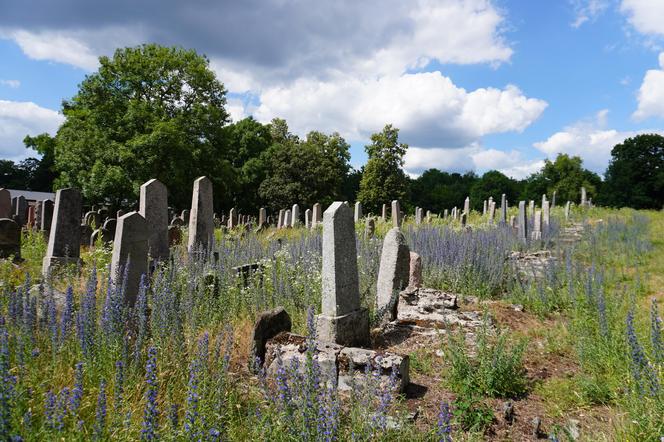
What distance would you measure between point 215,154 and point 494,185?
5875 centimetres

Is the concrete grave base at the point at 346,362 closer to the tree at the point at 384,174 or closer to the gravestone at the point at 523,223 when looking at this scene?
the gravestone at the point at 523,223

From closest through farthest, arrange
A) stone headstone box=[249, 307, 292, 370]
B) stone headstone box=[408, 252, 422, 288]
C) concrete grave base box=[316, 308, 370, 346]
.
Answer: stone headstone box=[249, 307, 292, 370], concrete grave base box=[316, 308, 370, 346], stone headstone box=[408, 252, 422, 288]

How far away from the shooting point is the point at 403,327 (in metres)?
5.77

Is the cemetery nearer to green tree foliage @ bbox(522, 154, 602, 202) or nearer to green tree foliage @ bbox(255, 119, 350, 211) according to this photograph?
green tree foliage @ bbox(255, 119, 350, 211)

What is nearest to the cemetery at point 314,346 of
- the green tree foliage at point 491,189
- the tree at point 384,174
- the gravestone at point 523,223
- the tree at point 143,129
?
the gravestone at point 523,223

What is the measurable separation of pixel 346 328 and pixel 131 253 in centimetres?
268

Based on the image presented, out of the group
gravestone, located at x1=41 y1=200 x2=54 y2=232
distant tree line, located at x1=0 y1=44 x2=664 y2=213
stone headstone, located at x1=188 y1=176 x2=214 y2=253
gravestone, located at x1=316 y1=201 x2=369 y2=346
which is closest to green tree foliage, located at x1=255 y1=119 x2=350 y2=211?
distant tree line, located at x1=0 y1=44 x2=664 y2=213

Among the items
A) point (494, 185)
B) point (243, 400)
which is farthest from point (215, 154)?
point (494, 185)

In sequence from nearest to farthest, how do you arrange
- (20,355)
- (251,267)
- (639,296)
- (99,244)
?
1. (20,355)
2. (251,267)
3. (639,296)
4. (99,244)

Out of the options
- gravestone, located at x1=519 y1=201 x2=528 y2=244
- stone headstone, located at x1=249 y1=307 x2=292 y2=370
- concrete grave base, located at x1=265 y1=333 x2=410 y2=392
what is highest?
gravestone, located at x1=519 y1=201 x2=528 y2=244

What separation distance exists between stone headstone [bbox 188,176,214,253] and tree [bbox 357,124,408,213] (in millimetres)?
32866

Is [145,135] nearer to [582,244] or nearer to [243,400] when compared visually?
[582,244]

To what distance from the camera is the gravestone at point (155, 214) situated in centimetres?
859

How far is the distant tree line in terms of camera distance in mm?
23719
